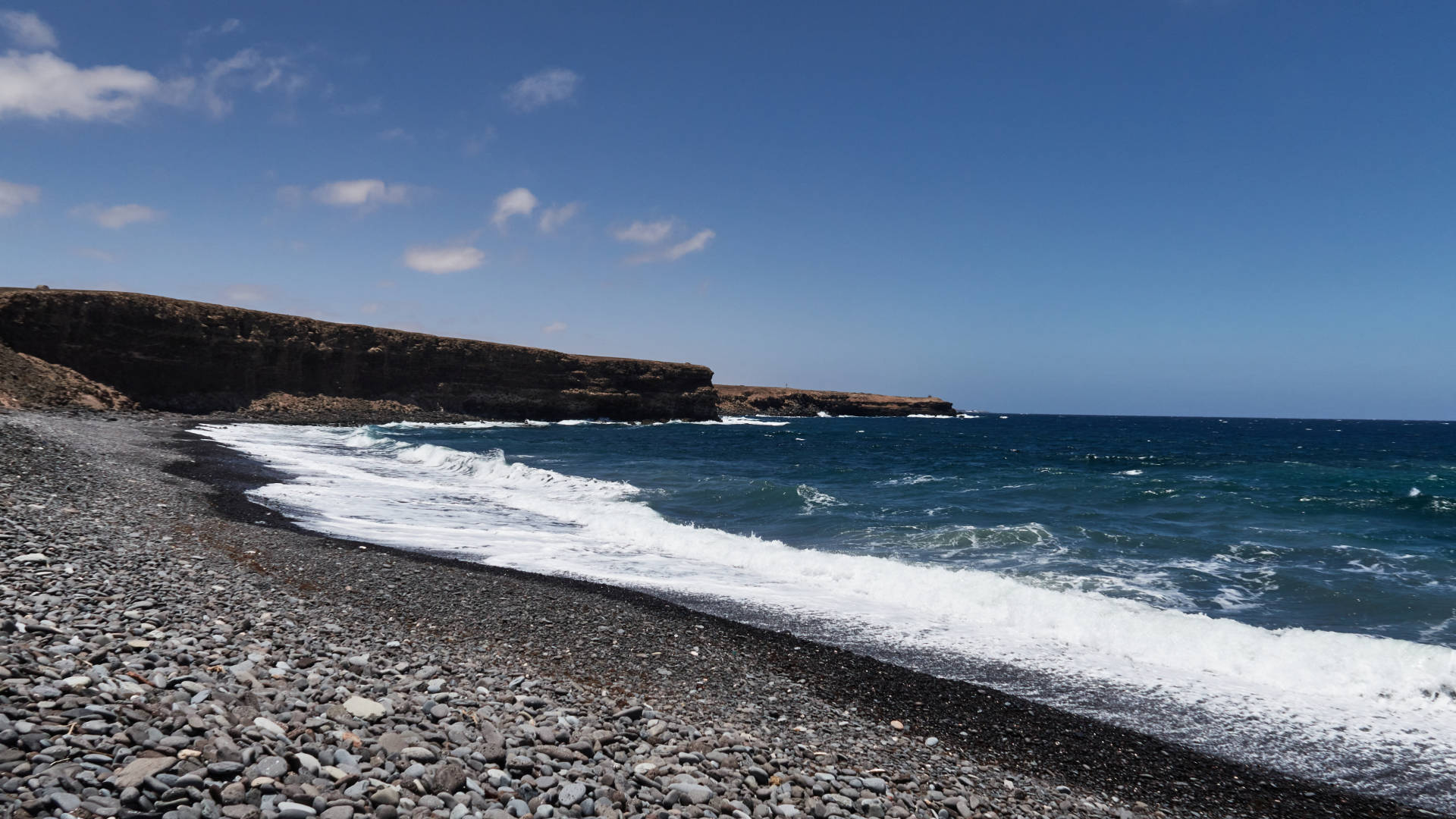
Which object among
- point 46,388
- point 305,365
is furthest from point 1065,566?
point 305,365

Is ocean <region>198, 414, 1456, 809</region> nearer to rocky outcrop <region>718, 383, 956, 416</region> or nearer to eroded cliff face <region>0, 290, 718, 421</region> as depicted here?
eroded cliff face <region>0, 290, 718, 421</region>

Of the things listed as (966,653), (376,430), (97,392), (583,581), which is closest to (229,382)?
(97,392)

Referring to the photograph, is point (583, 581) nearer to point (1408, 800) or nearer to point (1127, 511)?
point (1408, 800)

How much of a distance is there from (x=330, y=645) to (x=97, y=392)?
67332mm

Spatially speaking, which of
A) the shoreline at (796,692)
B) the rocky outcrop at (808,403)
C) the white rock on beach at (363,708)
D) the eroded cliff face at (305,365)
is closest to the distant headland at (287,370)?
the eroded cliff face at (305,365)

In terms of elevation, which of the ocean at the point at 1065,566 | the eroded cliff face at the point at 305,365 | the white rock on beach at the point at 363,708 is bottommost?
the ocean at the point at 1065,566

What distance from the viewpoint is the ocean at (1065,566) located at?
713 centimetres

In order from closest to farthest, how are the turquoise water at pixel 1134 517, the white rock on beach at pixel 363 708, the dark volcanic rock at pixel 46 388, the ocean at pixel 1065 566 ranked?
the white rock on beach at pixel 363 708, the ocean at pixel 1065 566, the turquoise water at pixel 1134 517, the dark volcanic rock at pixel 46 388

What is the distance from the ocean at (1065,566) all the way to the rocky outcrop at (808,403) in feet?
327

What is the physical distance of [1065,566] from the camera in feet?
43.3

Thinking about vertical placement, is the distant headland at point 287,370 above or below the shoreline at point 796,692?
above

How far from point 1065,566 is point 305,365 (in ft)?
251

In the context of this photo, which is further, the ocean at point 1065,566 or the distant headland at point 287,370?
the distant headland at point 287,370

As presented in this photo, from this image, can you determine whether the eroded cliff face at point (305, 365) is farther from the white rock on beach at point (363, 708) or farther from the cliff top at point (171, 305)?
the white rock on beach at point (363, 708)
